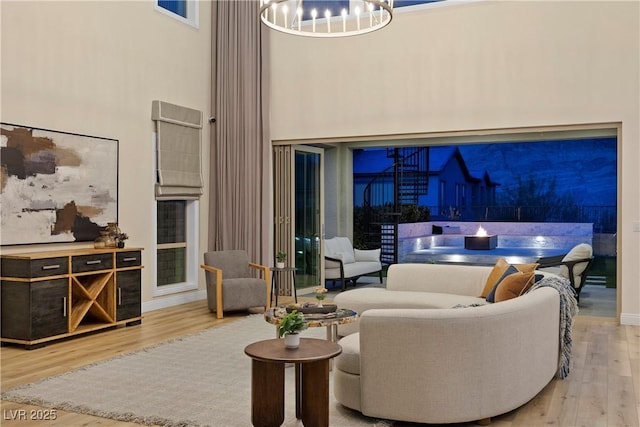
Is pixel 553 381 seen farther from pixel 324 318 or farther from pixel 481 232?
pixel 481 232

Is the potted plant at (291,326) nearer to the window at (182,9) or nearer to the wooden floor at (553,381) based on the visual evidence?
the wooden floor at (553,381)

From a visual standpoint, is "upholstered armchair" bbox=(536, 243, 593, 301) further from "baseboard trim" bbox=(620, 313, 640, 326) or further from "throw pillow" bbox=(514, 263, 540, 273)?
"throw pillow" bbox=(514, 263, 540, 273)

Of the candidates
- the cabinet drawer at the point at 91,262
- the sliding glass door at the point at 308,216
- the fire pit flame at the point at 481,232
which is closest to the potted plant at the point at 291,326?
the cabinet drawer at the point at 91,262

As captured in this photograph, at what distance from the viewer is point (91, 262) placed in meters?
6.10

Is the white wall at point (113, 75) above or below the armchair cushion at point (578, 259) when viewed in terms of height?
above

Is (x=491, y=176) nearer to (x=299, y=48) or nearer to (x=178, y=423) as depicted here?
(x=299, y=48)

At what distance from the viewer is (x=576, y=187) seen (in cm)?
1346

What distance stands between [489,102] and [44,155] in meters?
4.89

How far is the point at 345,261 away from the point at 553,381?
18.4 ft

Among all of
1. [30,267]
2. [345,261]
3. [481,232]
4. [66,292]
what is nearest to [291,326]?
[30,267]

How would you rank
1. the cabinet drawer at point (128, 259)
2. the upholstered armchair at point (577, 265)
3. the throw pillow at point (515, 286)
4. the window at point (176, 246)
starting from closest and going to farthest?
the throw pillow at point (515, 286) < the cabinet drawer at point (128, 259) < the window at point (176, 246) < the upholstered armchair at point (577, 265)

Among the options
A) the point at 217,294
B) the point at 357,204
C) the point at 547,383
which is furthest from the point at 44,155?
the point at 357,204

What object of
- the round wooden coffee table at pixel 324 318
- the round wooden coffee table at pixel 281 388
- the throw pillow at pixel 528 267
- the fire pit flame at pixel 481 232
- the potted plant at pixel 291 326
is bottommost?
the round wooden coffee table at pixel 281 388

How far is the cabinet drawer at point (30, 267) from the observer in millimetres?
5441
